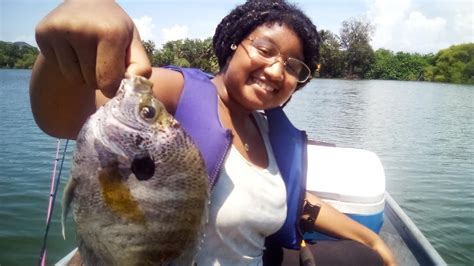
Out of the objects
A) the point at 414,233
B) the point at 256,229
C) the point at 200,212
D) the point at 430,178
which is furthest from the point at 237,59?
the point at 430,178

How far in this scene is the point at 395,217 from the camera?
5254mm

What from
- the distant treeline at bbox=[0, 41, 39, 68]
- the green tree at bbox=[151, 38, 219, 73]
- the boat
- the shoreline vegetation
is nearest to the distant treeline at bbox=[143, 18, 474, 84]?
the shoreline vegetation

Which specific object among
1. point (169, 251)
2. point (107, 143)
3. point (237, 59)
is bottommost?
point (169, 251)

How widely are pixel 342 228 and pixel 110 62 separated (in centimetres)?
249

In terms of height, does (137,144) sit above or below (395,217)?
above

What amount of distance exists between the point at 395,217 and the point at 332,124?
667 inches

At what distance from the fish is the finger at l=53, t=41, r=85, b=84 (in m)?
0.13

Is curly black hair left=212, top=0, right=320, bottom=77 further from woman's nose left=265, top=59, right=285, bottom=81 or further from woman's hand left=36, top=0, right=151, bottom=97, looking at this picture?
woman's hand left=36, top=0, right=151, bottom=97

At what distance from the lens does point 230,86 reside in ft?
8.23

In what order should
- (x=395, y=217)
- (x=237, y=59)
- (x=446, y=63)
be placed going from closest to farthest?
(x=237, y=59) < (x=395, y=217) < (x=446, y=63)

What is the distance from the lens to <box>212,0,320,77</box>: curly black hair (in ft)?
8.11

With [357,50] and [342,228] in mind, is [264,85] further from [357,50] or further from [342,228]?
[357,50]

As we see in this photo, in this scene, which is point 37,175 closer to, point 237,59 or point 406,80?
point 237,59

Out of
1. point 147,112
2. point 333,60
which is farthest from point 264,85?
point 333,60
